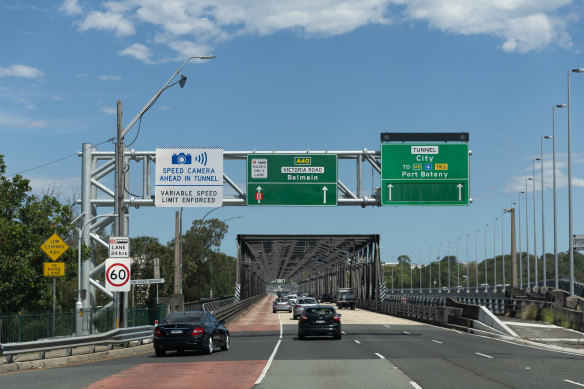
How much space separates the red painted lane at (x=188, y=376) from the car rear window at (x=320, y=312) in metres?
12.1

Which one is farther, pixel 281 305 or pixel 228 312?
pixel 281 305

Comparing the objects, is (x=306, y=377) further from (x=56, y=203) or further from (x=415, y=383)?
(x=56, y=203)

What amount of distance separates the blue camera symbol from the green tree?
25.4 feet

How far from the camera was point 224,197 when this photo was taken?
3328 cm

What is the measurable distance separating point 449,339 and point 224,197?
11490 millimetres

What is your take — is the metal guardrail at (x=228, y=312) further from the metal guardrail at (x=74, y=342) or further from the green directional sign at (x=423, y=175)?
the metal guardrail at (x=74, y=342)

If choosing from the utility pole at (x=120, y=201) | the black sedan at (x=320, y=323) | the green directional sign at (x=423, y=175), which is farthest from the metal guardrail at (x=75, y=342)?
the green directional sign at (x=423, y=175)

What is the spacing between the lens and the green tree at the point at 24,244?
34.5 meters

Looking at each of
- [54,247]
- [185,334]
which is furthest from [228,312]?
[185,334]

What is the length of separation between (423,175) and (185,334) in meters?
13.7

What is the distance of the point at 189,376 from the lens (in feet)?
58.6

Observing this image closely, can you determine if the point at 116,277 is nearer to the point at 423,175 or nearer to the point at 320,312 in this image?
the point at 320,312

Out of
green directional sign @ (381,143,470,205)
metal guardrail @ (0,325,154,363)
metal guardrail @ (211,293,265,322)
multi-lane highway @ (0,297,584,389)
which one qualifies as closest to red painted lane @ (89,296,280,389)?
multi-lane highway @ (0,297,584,389)

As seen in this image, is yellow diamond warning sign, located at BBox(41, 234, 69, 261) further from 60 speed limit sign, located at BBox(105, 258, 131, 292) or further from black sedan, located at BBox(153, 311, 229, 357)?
black sedan, located at BBox(153, 311, 229, 357)
